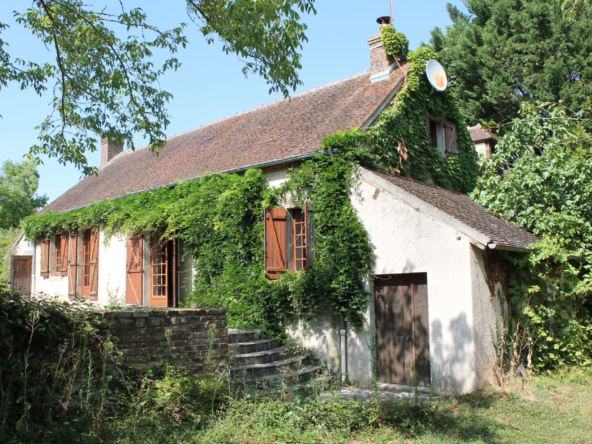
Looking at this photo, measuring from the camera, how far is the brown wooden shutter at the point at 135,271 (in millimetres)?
13672

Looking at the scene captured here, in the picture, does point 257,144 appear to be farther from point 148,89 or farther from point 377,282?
point 377,282

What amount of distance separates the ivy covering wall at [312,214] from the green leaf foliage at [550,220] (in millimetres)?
1622

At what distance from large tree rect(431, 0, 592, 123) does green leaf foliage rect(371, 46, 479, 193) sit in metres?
7.77

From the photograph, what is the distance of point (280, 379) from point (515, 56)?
60.6 feet

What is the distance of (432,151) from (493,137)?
539 cm

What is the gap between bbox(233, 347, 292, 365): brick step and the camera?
9031 mm

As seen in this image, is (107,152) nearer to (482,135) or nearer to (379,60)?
(379,60)

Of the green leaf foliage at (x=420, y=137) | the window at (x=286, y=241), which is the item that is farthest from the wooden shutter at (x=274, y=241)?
the green leaf foliage at (x=420, y=137)

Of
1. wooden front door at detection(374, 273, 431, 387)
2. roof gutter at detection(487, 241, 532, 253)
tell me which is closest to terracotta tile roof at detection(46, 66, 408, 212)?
A: wooden front door at detection(374, 273, 431, 387)

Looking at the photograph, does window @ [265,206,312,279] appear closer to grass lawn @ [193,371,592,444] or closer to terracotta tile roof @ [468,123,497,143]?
grass lawn @ [193,371,592,444]

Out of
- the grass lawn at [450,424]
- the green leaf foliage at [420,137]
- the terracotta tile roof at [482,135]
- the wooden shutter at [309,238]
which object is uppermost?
the terracotta tile roof at [482,135]

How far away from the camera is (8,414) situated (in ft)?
15.7

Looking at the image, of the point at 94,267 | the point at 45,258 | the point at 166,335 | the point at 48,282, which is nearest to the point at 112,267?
the point at 94,267

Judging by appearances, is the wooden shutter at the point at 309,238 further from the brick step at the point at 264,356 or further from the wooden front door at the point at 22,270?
the wooden front door at the point at 22,270
